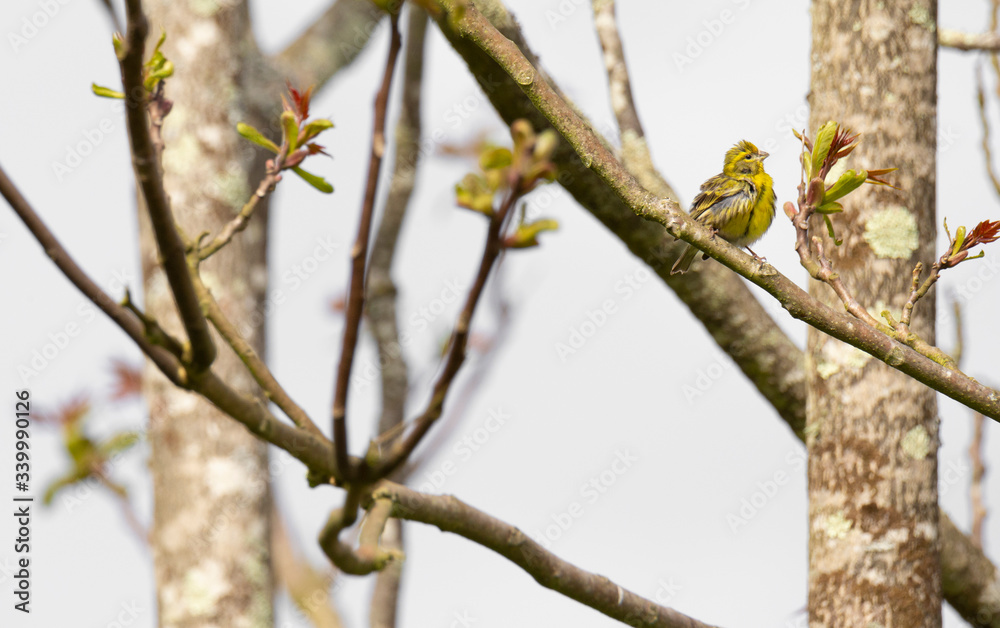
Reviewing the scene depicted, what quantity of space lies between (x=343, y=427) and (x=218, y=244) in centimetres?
72

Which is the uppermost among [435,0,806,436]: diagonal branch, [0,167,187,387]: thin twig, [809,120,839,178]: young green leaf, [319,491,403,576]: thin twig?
[435,0,806,436]: diagonal branch

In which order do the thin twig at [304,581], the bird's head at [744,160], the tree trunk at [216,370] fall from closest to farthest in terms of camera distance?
the bird's head at [744,160], the tree trunk at [216,370], the thin twig at [304,581]

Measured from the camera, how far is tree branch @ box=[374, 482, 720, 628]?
6.57 feet

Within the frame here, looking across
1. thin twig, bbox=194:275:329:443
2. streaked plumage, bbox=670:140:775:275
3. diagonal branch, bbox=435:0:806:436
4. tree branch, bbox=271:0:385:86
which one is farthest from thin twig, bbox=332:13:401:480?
tree branch, bbox=271:0:385:86

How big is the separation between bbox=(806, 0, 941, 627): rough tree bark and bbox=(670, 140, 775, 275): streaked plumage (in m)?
0.45

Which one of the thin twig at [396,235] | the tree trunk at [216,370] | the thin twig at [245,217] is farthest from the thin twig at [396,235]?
the thin twig at [245,217]

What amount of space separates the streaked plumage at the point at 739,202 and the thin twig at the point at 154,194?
83.8 inches

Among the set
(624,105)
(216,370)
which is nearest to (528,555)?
(624,105)

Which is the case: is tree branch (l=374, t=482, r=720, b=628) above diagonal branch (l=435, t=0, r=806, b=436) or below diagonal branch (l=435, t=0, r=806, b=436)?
below

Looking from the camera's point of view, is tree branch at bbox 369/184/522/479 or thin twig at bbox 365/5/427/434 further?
thin twig at bbox 365/5/427/434

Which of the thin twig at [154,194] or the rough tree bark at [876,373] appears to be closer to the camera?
the thin twig at [154,194]

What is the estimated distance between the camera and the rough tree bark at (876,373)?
2.49 meters

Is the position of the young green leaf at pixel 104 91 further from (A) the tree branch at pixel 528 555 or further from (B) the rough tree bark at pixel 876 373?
(B) the rough tree bark at pixel 876 373

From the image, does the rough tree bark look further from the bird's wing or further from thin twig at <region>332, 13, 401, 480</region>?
thin twig at <region>332, 13, 401, 480</region>
